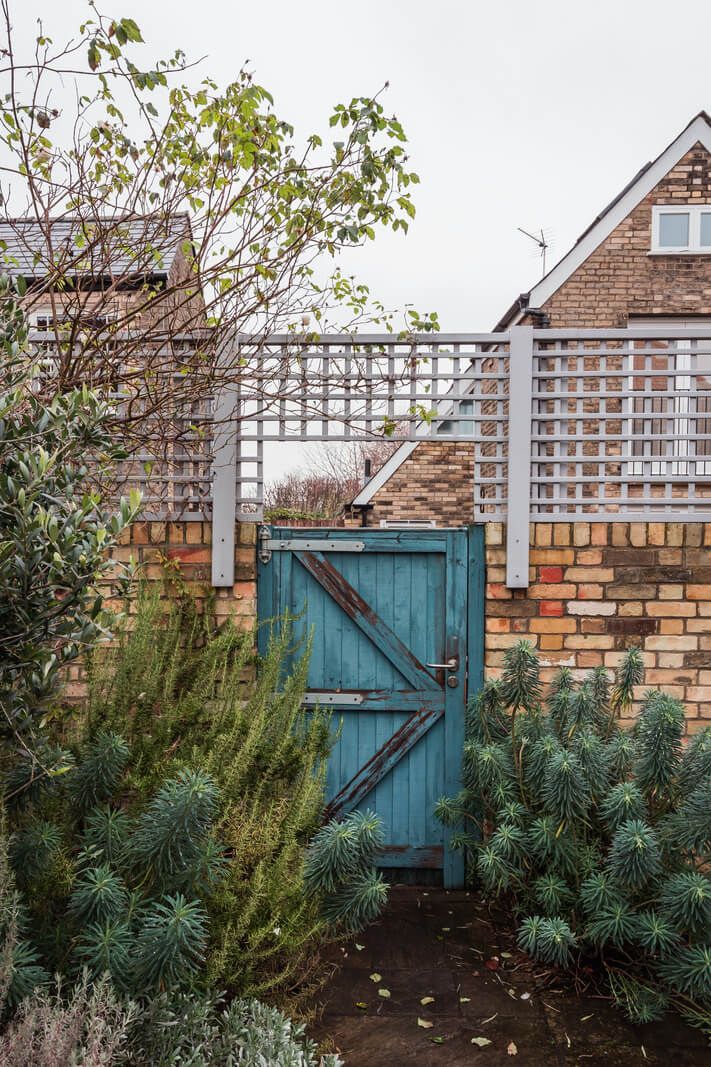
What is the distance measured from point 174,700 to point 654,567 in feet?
8.70

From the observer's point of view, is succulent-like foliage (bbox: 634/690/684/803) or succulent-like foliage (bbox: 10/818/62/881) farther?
succulent-like foliage (bbox: 634/690/684/803)

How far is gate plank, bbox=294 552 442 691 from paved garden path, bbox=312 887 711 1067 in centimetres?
128

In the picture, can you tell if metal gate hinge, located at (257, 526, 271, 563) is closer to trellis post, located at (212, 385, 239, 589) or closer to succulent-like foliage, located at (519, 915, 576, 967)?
trellis post, located at (212, 385, 239, 589)

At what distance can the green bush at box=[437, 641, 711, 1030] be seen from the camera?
2.79 meters

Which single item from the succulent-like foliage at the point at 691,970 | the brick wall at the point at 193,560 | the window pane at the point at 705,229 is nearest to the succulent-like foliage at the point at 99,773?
the brick wall at the point at 193,560

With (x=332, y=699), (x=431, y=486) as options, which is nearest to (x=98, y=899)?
(x=332, y=699)

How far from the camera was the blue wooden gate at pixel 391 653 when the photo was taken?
13.5 ft

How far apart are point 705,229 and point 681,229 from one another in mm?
332

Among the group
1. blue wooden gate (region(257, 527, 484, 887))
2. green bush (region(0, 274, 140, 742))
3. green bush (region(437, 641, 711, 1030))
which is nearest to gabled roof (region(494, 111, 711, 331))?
blue wooden gate (region(257, 527, 484, 887))

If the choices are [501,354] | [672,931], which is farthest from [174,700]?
[501,354]

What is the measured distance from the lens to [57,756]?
212 centimetres

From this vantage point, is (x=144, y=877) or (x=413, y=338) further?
(x=413, y=338)

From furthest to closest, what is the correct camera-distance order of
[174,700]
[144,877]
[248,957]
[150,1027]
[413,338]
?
[413,338] → [174,700] → [248,957] → [144,877] → [150,1027]

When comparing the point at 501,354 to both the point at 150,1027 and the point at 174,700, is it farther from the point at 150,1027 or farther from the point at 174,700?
the point at 150,1027
